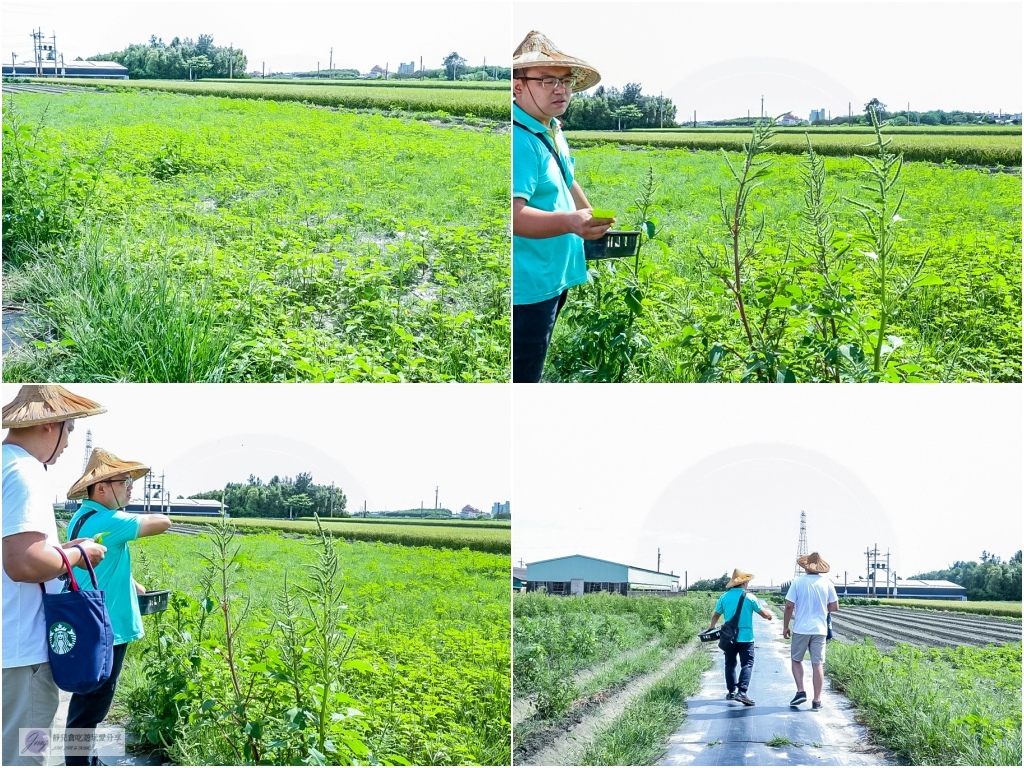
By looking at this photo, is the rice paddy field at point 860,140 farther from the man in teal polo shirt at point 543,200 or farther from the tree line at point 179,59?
the tree line at point 179,59

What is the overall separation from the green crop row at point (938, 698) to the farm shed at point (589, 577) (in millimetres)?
814

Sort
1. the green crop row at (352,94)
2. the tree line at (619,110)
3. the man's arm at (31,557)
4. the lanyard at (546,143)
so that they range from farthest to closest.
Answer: the green crop row at (352,94), the tree line at (619,110), the lanyard at (546,143), the man's arm at (31,557)

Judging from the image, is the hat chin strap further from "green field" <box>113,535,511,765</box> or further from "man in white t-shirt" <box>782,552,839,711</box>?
"man in white t-shirt" <box>782,552,839,711</box>

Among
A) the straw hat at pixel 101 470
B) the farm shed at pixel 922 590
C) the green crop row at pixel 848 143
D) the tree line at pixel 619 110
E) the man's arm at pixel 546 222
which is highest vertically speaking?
the tree line at pixel 619 110

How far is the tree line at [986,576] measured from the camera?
12.0 feet

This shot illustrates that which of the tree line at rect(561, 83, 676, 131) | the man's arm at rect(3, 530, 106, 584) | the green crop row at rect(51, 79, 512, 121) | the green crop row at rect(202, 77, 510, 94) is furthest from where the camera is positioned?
the green crop row at rect(51, 79, 512, 121)

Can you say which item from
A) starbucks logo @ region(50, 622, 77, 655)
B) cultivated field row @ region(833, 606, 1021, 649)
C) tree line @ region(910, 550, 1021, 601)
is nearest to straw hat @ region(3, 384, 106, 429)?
starbucks logo @ region(50, 622, 77, 655)

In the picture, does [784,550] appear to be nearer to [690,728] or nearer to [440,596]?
[690,728]

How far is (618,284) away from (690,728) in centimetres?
197

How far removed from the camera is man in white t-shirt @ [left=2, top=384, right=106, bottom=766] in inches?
116

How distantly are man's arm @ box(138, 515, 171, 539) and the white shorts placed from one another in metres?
2.72

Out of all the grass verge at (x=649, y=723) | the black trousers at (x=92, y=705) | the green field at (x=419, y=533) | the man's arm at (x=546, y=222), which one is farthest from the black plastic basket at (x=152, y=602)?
the man's arm at (x=546, y=222)

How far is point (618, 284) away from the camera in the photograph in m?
3.79

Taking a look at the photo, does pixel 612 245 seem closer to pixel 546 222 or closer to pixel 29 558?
pixel 546 222
